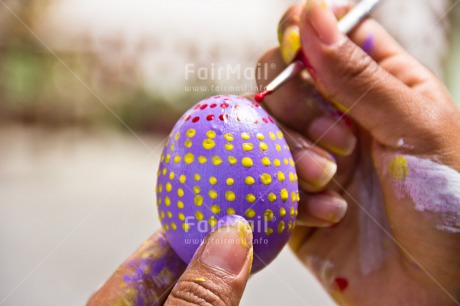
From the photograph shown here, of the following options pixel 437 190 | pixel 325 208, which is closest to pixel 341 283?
pixel 325 208

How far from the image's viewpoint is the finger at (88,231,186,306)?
69 centimetres

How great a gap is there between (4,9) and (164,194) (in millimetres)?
2826

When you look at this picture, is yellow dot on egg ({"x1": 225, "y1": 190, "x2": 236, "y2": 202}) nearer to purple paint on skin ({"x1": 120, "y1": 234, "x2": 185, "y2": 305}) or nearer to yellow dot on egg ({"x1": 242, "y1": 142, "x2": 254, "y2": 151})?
yellow dot on egg ({"x1": 242, "y1": 142, "x2": 254, "y2": 151})

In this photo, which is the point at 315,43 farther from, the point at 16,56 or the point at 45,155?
the point at 16,56

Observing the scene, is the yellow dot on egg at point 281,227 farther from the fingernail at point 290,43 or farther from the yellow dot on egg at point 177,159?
the fingernail at point 290,43

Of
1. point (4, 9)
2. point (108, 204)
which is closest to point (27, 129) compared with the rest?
point (4, 9)

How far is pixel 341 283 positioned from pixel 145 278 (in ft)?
1.28

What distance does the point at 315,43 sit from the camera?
71 cm

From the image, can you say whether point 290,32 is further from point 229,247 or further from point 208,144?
point 229,247

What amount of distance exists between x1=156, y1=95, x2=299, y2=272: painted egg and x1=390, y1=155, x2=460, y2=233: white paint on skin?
22 cm

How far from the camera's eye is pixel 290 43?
2.62 feet

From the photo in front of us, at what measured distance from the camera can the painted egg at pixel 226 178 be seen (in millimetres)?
607

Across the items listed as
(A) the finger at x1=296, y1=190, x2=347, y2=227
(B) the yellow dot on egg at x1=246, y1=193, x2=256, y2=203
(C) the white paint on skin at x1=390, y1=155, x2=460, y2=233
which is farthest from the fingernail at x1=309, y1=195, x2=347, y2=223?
(B) the yellow dot on egg at x1=246, y1=193, x2=256, y2=203

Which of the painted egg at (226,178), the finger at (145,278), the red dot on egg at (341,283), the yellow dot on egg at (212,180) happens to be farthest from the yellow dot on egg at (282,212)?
the red dot on egg at (341,283)
